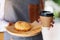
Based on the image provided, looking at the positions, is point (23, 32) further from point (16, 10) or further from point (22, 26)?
point (16, 10)

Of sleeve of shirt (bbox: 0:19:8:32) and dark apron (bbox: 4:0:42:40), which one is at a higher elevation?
dark apron (bbox: 4:0:42:40)

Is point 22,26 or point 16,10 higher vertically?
point 16,10

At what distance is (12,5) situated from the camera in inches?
39.6

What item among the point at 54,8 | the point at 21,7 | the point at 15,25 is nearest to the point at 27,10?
the point at 21,7

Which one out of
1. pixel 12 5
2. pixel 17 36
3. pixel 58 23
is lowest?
pixel 17 36

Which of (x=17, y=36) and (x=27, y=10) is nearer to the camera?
(x=17, y=36)

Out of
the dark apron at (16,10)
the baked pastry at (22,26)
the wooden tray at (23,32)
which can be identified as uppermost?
the dark apron at (16,10)

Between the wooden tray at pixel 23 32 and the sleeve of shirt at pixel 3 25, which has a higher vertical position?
the sleeve of shirt at pixel 3 25

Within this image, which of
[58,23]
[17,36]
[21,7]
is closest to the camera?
[58,23]

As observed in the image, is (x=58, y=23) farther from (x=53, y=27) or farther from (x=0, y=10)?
(x=0, y=10)

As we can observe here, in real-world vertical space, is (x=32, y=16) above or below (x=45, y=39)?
above

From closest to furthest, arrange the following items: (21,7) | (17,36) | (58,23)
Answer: (58,23) < (17,36) < (21,7)

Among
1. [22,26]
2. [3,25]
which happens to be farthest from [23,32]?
[3,25]

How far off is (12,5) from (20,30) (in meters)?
0.22
